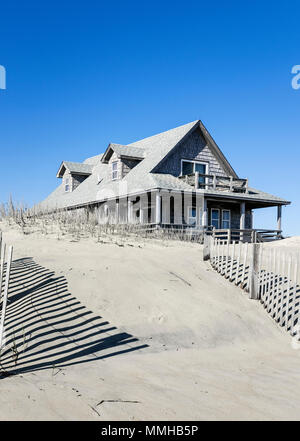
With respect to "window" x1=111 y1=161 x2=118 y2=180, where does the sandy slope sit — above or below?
below

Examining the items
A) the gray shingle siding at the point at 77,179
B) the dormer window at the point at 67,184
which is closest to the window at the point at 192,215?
the gray shingle siding at the point at 77,179

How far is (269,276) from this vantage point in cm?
917

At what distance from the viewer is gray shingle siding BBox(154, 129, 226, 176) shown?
2622 centimetres

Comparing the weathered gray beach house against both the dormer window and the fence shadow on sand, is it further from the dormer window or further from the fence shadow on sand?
the fence shadow on sand

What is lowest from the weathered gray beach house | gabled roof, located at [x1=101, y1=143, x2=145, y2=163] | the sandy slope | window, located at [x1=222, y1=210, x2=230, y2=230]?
the sandy slope

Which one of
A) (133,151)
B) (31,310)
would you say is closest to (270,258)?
(31,310)

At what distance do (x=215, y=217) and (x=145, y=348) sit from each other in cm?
2216

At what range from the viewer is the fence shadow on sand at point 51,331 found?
18.5ft

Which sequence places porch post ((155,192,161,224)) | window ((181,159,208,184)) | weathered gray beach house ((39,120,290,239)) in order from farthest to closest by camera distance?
window ((181,159,208,184))
weathered gray beach house ((39,120,290,239))
porch post ((155,192,161,224))

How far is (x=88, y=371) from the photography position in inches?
212

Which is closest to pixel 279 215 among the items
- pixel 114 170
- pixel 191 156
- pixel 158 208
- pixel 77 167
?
pixel 191 156

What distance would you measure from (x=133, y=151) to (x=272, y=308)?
835 inches

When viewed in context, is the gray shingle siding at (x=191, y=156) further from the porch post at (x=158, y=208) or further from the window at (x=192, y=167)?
the porch post at (x=158, y=208)

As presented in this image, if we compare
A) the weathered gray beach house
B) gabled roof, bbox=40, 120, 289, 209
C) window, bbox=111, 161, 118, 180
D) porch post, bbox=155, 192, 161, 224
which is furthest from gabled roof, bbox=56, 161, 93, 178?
porch post, bbox=155, 192, 161, 224
